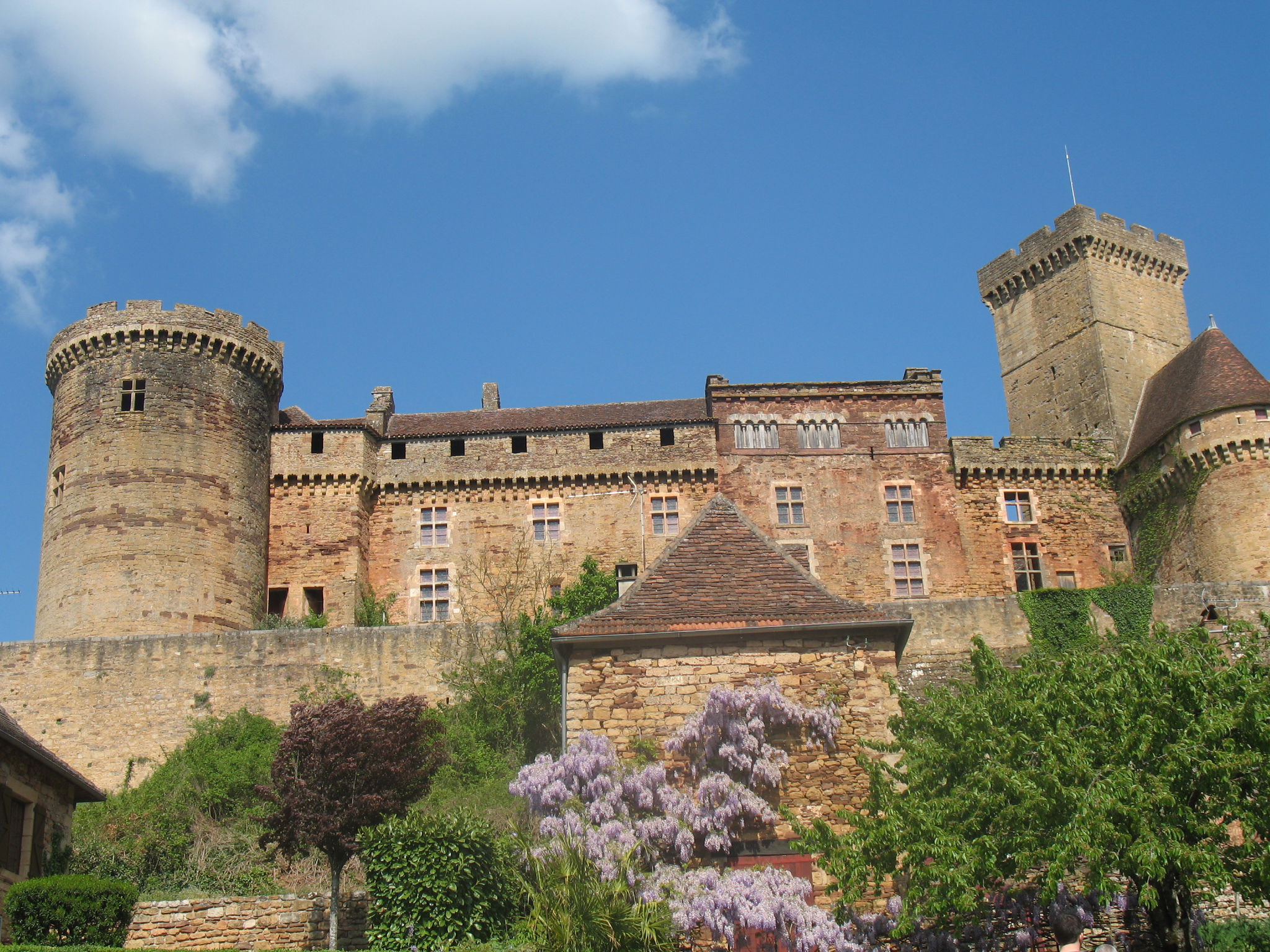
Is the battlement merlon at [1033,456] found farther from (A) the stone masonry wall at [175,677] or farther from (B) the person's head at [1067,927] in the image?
(B) the person's head at [1067,927]

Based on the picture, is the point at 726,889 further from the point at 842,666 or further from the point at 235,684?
the point at 235,684

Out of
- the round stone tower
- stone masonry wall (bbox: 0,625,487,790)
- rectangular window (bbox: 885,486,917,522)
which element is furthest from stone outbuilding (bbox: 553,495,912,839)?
rectangular window (bbox: 885,486,917,522)

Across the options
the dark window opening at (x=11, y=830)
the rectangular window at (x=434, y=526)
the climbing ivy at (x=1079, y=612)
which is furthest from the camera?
the rectangular window at (x=434, y=526)

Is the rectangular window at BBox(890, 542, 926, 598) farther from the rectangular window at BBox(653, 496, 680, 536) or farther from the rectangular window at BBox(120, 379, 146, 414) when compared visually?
the rectangular window at BBox(120, 379, 146, 414)

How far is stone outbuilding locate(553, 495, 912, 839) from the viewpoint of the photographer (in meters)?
15.6

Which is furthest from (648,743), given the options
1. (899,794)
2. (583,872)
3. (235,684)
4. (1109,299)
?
(1109,299)

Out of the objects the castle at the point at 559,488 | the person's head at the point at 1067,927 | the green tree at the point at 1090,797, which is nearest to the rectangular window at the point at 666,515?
the castle at the point at 559,488

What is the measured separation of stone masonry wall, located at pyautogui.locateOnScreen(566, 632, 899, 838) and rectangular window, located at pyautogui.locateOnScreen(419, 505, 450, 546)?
21560 millimetres

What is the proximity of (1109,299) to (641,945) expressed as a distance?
3481 centimetres

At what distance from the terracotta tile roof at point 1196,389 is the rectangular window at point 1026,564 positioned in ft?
13.5

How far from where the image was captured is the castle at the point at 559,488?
33.8 m

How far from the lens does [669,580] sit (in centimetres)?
1697

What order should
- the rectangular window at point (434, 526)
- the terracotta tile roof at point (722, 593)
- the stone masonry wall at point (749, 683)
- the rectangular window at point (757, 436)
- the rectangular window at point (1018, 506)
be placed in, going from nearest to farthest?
the stone masonry wall at point (749, 683), the terracotta tile roof at point (722, 593), the rectangular window at point (434, 526), the rectangular window at point (757, 436), the rectangular window at point (1018, 506)

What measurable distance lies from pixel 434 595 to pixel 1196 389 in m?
22.2
